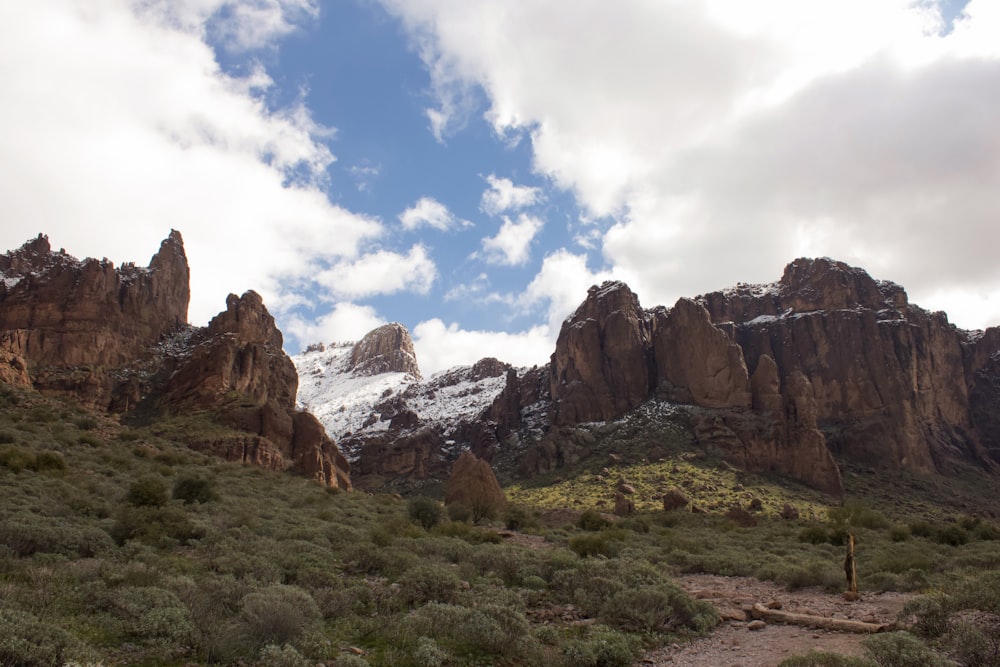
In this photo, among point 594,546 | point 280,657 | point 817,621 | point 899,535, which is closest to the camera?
point 280,657

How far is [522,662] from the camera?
391 inches

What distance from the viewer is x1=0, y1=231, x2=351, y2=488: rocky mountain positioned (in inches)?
2154

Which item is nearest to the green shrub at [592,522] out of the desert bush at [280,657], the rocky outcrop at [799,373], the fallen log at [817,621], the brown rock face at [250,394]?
the fallen log at [817,621]

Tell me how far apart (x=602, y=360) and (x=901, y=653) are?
97278mm

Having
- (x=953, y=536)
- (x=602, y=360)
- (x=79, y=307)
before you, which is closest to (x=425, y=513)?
(x=953, y=536)

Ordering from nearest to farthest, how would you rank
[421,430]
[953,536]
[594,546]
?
[594,546] → [953,536] → [421,430]

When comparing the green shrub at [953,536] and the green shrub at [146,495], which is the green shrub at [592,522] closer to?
the green shrub at [953,536]

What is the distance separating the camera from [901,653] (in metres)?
8.98

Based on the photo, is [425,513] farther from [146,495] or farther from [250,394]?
[250,394]

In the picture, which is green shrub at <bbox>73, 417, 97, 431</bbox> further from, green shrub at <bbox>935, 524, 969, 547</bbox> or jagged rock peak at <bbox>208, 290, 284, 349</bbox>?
green shrub at <bbox>935, 524, 969, 547</bbox>

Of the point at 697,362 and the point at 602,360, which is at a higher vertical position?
the point at 602,360

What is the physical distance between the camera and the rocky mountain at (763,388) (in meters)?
86.9

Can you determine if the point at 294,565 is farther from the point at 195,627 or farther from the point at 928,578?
the point at 928,578

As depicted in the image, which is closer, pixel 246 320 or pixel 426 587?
pixel 426 587
